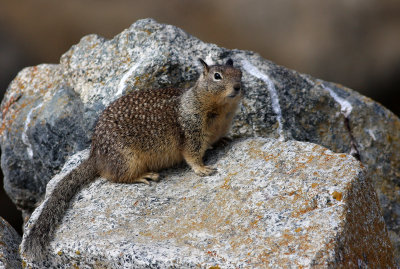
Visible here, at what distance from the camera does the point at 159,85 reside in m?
7.24

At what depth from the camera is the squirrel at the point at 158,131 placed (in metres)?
6.17

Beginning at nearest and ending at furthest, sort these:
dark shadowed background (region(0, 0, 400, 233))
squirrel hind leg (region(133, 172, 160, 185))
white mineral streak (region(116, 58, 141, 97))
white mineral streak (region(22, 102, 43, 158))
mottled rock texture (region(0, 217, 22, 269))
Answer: mottled rock texture (region(0, 217, 22, 269))
squirrel hind leg (region(133, 172, 160, 185))
white mineral streak (region(116, 58, 141, 97))
white mineral streak (region(22, 102, 43, 158))
dark shadowed background (region(0, 0, 400, 233))

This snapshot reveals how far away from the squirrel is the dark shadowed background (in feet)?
26.2

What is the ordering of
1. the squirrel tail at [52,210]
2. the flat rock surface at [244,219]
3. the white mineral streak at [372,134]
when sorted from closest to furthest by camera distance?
the flat rock surface at [244,219] < the squirrel tail at [52,210] < the white mineral streak at [372,134]

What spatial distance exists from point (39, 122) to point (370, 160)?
4964mm

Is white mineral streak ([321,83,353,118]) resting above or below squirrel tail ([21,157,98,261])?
above

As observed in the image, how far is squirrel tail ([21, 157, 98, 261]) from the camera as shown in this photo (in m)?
5.21

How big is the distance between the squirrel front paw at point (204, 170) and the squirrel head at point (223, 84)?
2.66ft

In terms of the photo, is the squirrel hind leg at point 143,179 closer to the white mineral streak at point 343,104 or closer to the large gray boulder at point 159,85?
the large gray boulder at point 159,85

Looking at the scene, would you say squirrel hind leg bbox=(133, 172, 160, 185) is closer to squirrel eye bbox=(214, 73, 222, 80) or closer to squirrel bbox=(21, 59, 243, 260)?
squirrel bbox=(21, 59, 243, 260)

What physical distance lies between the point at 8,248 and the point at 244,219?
8.84ft

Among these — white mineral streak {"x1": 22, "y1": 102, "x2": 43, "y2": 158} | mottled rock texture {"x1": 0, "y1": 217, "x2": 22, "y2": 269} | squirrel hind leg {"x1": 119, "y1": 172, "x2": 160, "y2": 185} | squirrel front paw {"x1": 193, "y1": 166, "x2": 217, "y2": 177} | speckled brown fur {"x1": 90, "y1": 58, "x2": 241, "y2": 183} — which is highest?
speckled brown fur {"x1": 90, "y1": 58, "x2": 241, "y2": 183}

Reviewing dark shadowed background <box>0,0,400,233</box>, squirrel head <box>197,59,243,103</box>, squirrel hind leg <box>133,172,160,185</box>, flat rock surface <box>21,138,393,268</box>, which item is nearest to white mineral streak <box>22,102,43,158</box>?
flat rock surface <box>21,138,393,268</box>

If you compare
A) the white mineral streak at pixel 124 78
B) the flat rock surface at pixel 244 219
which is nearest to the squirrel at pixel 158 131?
the flat rock surface at pixel 244 219
